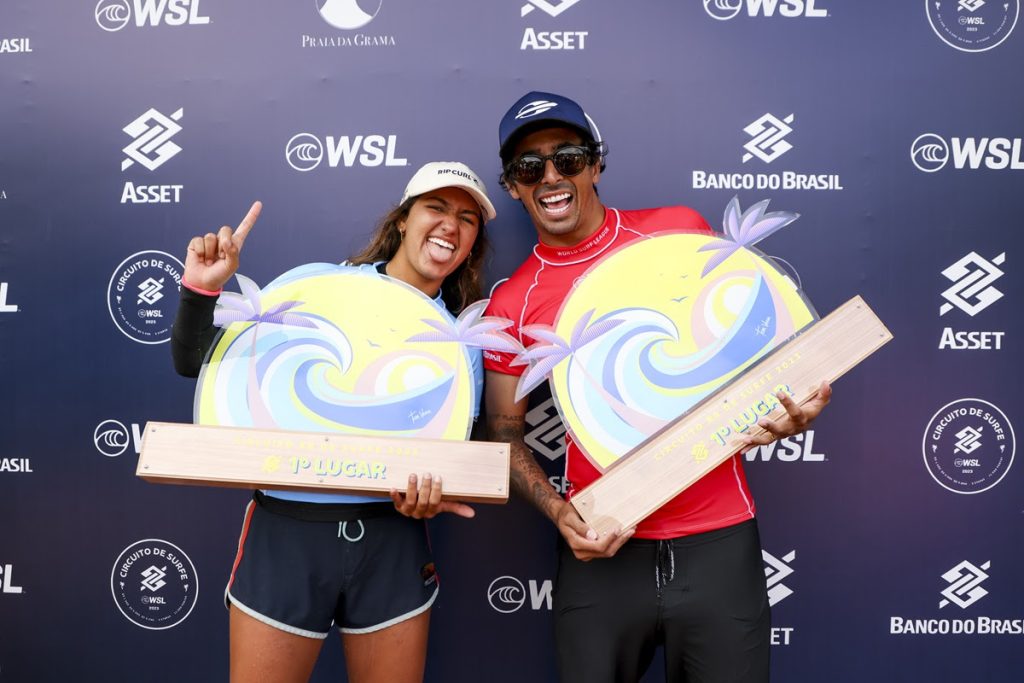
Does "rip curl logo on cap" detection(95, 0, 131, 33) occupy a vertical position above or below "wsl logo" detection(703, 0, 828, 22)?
below

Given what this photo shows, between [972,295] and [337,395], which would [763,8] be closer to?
[972,295]

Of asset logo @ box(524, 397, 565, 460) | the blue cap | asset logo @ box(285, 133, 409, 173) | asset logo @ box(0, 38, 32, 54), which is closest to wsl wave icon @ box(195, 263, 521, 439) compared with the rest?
the blue cap

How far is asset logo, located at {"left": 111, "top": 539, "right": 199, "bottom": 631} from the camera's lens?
235 centimetres

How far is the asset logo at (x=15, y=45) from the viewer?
237cm

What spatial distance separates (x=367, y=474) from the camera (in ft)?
4.86

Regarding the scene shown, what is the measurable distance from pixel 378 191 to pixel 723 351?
4.32 ft

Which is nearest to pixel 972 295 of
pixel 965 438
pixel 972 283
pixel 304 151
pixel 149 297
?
pixel 972 283

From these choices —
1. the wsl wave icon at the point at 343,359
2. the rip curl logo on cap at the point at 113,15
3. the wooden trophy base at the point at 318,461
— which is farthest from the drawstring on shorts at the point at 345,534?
the rip curl logo on cap at the point at 113,15

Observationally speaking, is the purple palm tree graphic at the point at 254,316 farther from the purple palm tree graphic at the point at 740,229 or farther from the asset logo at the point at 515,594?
the asset logo at the point at 515,594

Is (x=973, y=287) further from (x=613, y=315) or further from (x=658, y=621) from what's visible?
(x=658, y=621)

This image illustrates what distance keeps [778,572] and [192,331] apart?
1980 mm

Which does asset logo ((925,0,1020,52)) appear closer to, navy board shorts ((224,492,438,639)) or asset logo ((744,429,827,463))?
asset logo ((744,429,827,463))

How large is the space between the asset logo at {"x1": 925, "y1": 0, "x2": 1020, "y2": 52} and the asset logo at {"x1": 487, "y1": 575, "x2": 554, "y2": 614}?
7.58ft

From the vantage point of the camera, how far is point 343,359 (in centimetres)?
160
